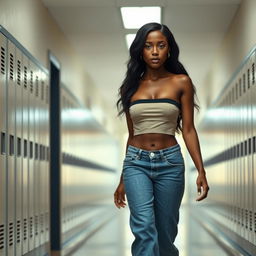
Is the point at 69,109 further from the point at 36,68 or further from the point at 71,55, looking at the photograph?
the point at 36,68

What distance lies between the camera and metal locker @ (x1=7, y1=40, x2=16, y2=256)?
6387 millimetres

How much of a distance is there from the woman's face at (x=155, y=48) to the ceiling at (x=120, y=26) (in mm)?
4865

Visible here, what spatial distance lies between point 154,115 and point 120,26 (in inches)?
260

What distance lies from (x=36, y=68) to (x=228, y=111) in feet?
12.5

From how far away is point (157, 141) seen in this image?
402 cm

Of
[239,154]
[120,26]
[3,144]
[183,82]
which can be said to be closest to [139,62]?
[183,82]

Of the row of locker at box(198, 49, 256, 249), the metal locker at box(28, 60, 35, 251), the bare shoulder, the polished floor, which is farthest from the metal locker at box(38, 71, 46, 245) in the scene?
the bare shoulder

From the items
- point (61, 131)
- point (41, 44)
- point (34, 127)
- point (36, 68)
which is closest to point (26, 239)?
point (34, 127)

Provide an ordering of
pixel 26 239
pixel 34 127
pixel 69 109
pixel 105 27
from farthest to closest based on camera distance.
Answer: pixel 69 109
pixel 105 27
pixel 34 127
pixel 26 239

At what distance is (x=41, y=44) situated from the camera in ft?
28.4

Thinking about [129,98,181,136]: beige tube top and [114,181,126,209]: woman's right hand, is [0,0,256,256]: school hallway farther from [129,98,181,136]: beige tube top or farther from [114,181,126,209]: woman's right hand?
[114,181,126,209]: woman's right hand

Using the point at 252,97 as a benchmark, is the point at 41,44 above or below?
above

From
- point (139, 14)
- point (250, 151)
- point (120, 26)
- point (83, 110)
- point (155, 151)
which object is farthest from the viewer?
point (83, 110)

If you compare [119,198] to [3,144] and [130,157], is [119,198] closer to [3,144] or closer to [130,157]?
[130,157]
